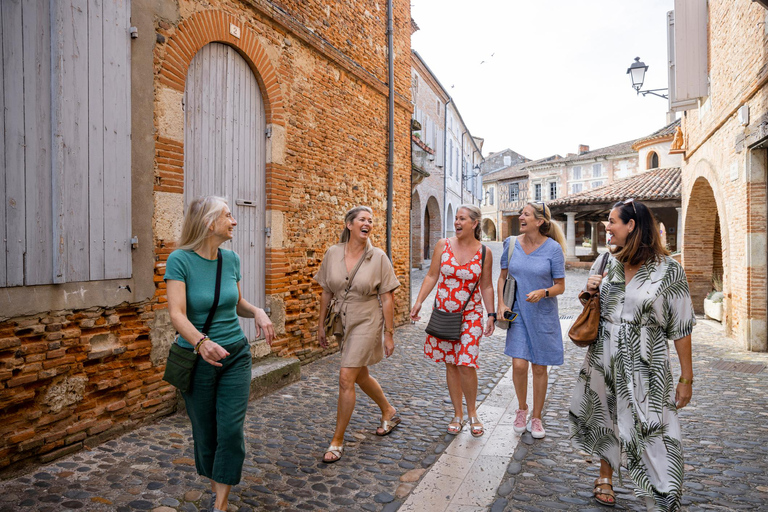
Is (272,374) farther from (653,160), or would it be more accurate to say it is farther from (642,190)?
(653,160)

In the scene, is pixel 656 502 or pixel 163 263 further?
pixel 163 263

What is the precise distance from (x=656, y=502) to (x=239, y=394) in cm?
217

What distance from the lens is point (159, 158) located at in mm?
4270

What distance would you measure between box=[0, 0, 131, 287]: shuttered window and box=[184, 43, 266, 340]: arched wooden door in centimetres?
88

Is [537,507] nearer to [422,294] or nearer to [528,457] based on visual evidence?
[528,457]

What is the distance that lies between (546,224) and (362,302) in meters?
1.61

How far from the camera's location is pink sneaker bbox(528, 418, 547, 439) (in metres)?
3.97

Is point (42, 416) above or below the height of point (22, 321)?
below

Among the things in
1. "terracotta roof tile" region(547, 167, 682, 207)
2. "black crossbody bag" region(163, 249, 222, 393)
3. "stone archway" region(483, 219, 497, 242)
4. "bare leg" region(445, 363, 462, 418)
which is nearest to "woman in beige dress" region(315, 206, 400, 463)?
"bare leg" region(445, 363, 462, 418)

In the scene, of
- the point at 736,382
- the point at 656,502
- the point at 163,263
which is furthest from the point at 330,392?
the point at 736,382

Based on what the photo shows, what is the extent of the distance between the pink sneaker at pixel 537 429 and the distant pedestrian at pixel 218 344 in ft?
7.82

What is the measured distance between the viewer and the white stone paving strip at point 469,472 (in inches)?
117

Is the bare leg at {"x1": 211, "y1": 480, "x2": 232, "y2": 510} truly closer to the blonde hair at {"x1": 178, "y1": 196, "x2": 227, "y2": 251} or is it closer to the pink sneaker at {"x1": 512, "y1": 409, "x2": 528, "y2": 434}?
the blonde hair at {"x1": 178, "y1": 196, "x2": 227, "y2": 251}

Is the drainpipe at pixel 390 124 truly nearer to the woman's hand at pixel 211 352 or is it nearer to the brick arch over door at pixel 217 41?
the brick arch over door at pixel 217 41
